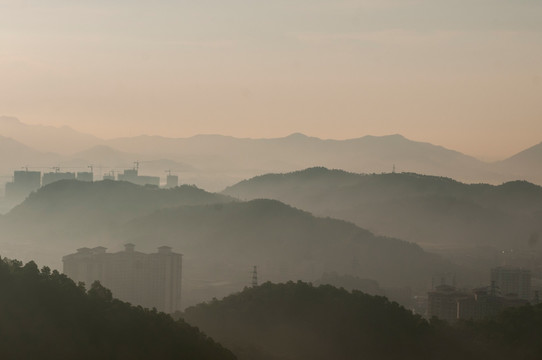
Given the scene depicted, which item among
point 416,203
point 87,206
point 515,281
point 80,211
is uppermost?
point 416,203

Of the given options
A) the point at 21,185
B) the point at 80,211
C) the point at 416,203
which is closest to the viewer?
the point at 80,211

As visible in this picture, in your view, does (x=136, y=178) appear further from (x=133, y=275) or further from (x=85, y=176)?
(x=133, y=275)

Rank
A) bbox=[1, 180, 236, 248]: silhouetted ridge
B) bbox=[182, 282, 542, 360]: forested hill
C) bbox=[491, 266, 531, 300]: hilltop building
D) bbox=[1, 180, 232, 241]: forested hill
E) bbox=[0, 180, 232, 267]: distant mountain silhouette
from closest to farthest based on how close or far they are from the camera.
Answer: bbox=[182, 282, 542, 360]: forested hill
bbox=[491, 266, 531, 300]: hilltop building
bbox=[0, 180, 232, 267]: distant mountain silhouette
bbox=[1, 180, 236, 248]: silhouetted ridge
bbox=[1, 180, 232, 241]: forested hill

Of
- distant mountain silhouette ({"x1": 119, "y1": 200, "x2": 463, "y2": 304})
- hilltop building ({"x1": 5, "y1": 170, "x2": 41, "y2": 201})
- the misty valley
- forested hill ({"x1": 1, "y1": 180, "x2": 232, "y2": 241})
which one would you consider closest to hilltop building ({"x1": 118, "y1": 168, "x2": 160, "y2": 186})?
the misty valley

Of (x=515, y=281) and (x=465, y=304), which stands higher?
(x=515, y=281)

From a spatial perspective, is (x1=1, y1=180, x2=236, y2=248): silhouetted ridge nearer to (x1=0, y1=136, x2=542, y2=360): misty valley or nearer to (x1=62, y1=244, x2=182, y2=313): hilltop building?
(x1=0, y1=136, x2=542, y2=360): misty valley

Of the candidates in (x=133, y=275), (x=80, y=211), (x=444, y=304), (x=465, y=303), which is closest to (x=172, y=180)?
(x=80, y=211)

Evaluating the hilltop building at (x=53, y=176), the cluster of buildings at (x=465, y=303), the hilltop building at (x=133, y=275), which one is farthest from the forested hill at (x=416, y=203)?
the hilltop building at (x=133, y=275)
